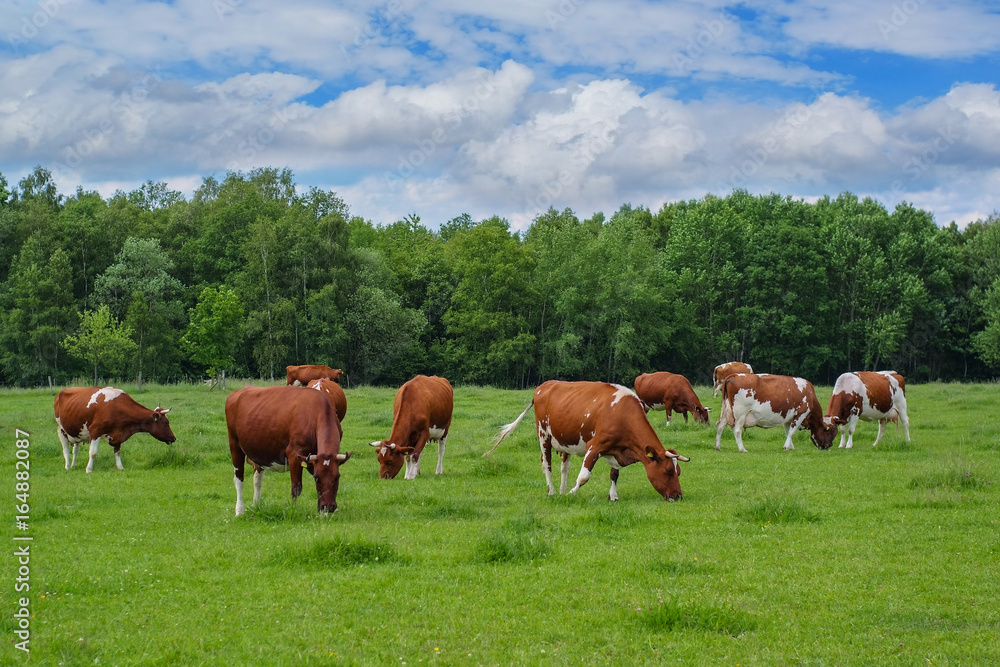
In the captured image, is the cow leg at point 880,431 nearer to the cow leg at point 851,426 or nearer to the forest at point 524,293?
the cow leg at point 851,426

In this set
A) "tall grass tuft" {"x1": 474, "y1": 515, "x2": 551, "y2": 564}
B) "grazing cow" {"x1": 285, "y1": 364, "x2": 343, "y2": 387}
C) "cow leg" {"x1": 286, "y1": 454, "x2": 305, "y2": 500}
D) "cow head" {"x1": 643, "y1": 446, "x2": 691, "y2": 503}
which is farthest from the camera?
"grazing cow" {"x1": 285, "y1": 364, "x2": 343, "y2": 387}

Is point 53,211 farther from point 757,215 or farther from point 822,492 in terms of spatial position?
point 822,492

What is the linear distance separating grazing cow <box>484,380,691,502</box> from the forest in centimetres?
5268

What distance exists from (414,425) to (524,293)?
55.7 metres

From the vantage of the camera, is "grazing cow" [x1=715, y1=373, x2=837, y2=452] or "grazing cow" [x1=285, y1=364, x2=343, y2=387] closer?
"grazing cow" [x1=715, y1=373, x2=837, y2=452]

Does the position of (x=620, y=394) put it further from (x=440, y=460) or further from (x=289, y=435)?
(x=289, y=435)

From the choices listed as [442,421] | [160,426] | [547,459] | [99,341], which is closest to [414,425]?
[442,421]

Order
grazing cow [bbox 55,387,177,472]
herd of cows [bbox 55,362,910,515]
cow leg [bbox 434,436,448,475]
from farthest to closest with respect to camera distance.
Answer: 1. grazing cow [bbox 55,387,177,472]
2. cow leg [bbox 434,436,448,475]
3. herd of cows [bbox 55,362,910,515]

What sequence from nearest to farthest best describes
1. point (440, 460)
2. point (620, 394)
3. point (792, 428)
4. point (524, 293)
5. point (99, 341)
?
point (620, 394)
point (440, 460)
point (792, 428)
point (99, 341)
point (524, 293)

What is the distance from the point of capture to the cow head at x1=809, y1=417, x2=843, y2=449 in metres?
22.9

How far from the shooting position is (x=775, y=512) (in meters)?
13.0

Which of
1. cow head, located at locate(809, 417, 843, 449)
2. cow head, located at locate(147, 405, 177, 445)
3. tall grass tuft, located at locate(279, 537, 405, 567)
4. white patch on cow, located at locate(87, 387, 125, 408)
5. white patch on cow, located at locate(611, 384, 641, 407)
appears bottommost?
tall grass tuft, located at locate(279, 537, 405, 567)

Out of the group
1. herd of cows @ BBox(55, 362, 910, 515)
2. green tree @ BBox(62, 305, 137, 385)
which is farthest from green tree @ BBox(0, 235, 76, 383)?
herd of cows @ BBox(55, 362, 910, 515)

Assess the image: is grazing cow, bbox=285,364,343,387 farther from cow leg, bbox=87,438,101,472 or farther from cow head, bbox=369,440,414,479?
cow head, bbox=369,440,414,479
